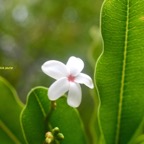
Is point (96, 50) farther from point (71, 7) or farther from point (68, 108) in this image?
point (71, 7)

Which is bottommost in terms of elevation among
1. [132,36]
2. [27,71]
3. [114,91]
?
[27,71]

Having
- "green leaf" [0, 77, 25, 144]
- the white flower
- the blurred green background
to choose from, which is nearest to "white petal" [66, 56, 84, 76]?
the white flower

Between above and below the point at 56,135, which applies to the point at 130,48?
above

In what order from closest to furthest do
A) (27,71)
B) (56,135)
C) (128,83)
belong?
1. (56,135)
2. (128,83)
3. (27,71)

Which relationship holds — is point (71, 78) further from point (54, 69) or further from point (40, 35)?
point (40, 35)

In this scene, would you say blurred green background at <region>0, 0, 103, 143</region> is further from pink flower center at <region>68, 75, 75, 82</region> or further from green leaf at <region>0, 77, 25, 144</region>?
pink flower center at <region>68, 75, 75, 82</region>

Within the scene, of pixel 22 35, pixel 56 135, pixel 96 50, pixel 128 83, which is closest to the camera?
pixel 56 135

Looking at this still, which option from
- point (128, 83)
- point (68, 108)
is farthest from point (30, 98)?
point (128, 83)
